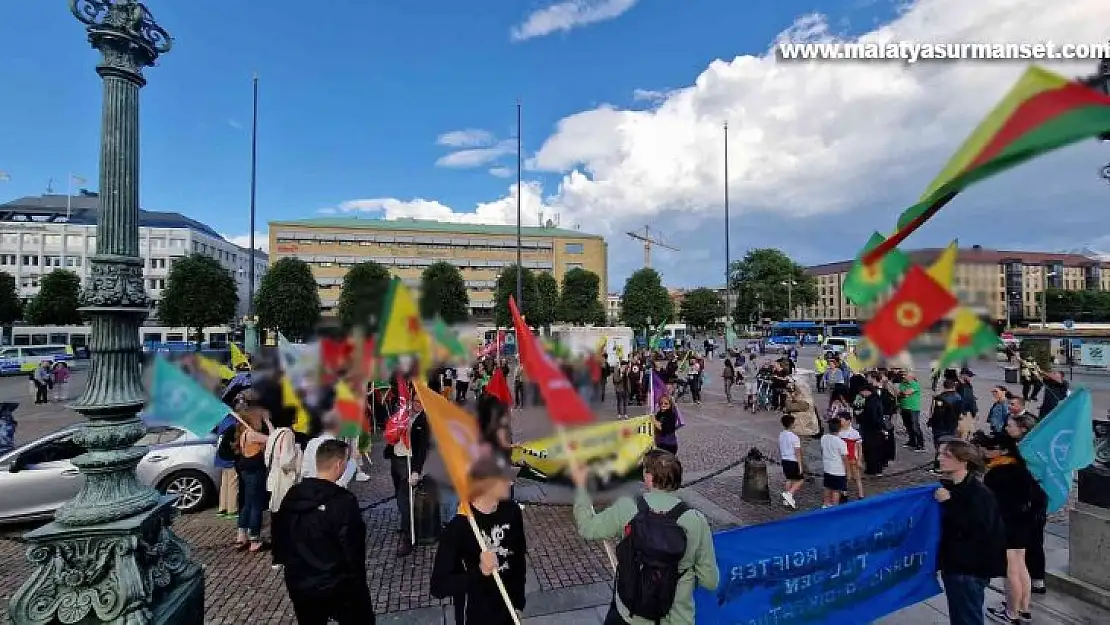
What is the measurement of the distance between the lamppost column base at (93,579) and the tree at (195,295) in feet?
179

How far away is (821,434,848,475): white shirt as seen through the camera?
23.1 ft

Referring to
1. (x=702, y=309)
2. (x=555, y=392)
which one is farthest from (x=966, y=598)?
(x=702, y=309)

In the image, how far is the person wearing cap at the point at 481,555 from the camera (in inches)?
121

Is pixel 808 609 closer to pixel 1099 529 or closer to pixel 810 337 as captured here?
pixel 1099 529

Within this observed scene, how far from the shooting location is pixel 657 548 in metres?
2.71

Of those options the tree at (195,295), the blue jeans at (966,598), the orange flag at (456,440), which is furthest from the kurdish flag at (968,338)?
the tree at (195,295)

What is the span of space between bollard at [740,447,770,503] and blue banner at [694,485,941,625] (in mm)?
3552

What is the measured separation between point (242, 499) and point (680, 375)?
18.2 meters

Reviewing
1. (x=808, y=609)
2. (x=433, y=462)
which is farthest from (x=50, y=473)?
(x=808, y=609)

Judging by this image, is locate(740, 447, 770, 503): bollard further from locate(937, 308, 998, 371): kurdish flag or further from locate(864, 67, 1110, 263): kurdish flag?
locate(864, 67, 1110, 263): kurdish flag

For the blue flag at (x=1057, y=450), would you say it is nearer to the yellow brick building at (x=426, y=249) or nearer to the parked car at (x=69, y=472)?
the parked car at (x=69, y=472)

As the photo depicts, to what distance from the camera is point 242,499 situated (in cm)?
662

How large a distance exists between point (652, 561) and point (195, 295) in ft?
195

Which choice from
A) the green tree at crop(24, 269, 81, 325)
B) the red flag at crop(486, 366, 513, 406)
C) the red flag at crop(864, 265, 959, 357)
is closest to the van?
the green tree at crop(24, 269, 81, 325)
